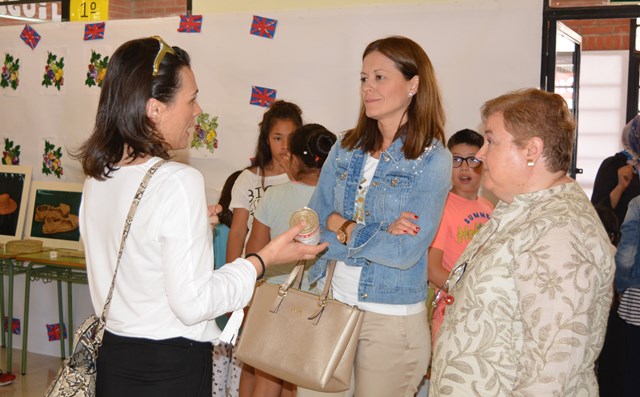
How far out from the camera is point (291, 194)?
3.31 meters

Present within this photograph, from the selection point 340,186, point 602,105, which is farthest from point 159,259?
point 602,105

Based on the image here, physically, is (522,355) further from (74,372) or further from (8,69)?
(8,69)

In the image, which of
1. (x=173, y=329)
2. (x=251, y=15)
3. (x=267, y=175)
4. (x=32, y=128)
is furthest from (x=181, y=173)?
(x=32, y=128)

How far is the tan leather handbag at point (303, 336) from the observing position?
2318mm

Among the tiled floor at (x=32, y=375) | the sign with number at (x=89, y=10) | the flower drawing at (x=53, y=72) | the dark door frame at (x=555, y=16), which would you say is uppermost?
the sign with number at (x=89, y=10)

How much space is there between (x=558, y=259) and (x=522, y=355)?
9.7 inches

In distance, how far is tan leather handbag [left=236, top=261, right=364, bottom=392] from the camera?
232 cm

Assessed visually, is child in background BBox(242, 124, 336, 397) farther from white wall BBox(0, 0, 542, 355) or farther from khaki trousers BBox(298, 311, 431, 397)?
white wall BBox(0, 0, 542, 355)

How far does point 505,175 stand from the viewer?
6.13ft

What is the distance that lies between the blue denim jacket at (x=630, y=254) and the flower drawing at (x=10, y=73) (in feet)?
15.2

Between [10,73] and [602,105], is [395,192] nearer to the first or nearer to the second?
[10,73]

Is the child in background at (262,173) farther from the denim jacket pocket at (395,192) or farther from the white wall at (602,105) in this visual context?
the white wall at (602,105)

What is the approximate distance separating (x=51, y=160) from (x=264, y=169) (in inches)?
93.1

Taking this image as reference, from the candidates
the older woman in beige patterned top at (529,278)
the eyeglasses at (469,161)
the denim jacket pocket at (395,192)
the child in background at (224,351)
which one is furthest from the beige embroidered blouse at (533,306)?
the child in background at (224,351)
